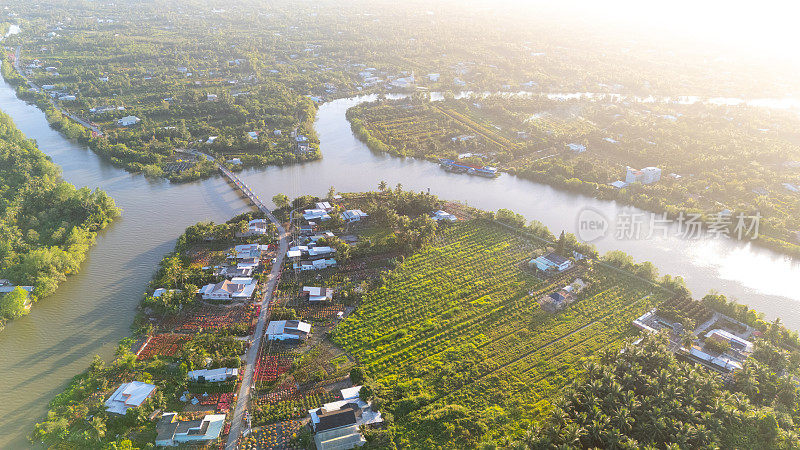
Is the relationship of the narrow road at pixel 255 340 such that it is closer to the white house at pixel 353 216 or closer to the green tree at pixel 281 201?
the green tree at pixel 281 201

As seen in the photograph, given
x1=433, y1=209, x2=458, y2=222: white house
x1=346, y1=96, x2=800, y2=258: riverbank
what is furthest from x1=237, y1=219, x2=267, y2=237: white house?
x1=346, y1=96, x2=800, y2=258: riverbank

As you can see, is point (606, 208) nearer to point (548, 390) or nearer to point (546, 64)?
point (548, 390)

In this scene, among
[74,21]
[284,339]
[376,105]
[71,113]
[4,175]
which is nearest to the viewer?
[284,339]

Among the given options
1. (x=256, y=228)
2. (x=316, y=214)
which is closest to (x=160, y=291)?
(x=256, y=228)

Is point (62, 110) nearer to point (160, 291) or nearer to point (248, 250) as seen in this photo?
point (248, 250)

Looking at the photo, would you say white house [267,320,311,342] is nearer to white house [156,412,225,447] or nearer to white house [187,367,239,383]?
white house [187,367,239,383]

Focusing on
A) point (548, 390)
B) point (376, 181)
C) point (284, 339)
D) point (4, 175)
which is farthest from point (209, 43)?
point (548, 390)
